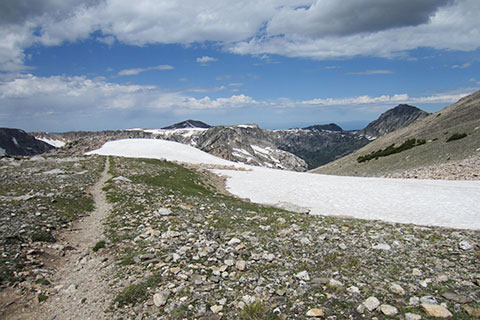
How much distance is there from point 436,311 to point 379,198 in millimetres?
21659

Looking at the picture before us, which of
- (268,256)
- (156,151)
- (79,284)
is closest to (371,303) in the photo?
(268,256)

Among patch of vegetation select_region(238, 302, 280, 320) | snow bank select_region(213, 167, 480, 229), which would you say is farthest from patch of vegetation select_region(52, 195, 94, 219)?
snow bank select_region(213, 167, 480, 229)

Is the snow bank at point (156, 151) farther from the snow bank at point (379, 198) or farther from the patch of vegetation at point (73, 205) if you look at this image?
the patch of vegetation at point (73, 205)

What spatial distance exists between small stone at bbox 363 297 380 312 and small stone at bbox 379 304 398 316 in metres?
0.13

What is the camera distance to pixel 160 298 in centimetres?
788

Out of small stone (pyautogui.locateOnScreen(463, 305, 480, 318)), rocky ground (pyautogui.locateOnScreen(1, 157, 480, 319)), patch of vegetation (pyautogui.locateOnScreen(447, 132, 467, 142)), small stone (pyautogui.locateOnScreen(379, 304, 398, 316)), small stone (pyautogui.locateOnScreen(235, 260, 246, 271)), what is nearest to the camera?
small stone (pyautogui.locateOnScreen(463, 305, 480, 318))

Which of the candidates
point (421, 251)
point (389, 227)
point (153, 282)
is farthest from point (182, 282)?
point (389, 227)

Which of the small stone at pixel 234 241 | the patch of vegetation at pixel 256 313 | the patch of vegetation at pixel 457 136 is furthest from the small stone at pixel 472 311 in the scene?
the patch of vegetation at pixel 457 136

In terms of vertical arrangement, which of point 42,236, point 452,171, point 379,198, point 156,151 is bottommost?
point 379,198

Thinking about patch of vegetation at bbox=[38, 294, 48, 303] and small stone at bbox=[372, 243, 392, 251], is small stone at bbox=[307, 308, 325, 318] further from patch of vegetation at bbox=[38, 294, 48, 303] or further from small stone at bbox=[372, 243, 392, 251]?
patch of vegetation at bbox=[38, 294, 48, 303]

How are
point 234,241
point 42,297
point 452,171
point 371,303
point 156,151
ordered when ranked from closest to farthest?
point 371,303
point 42,297
point 234,241
point 452,171
point 156,151

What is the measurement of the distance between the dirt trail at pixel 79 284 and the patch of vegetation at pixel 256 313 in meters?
4.01

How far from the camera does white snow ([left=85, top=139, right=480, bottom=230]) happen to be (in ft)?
67.1

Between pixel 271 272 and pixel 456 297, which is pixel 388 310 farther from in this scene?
pixel 271 272
